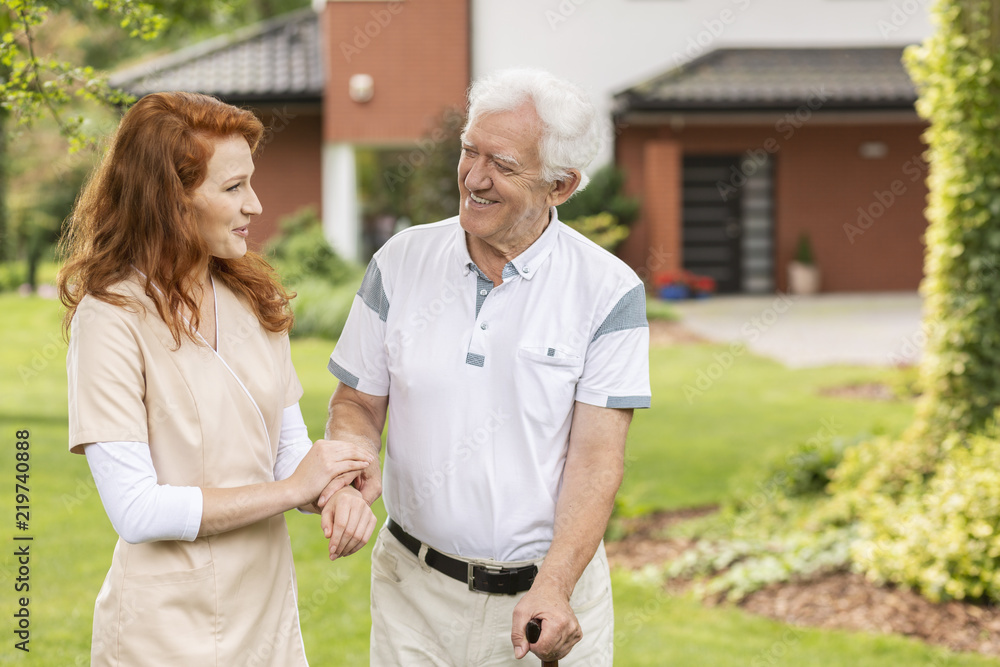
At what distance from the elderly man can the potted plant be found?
50.6ft

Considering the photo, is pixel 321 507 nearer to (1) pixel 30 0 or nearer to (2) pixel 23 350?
(1) pixel 30 0

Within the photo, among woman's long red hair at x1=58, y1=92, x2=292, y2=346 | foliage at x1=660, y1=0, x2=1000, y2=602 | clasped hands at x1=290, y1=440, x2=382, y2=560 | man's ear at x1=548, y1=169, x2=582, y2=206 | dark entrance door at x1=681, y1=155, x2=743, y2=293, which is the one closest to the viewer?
woman's long red hair at x1=58, y1=92, x2=292, y2=346

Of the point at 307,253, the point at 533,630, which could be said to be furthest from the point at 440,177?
the point at 533,630

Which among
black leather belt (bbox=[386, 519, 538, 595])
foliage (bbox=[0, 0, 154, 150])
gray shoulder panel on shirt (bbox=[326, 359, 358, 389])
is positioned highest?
foliage (bbox=[0, 0, 154, 150])

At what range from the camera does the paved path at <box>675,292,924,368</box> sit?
38.6 feet

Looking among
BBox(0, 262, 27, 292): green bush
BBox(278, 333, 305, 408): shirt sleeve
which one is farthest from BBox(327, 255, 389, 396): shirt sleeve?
BBox(0, 262, 27, 292): green bush

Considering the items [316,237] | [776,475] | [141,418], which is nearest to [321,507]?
[141,418]

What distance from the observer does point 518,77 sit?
7.34 feet

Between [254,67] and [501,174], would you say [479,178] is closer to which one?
[501,174]

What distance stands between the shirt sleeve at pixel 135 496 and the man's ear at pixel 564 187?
108 cm

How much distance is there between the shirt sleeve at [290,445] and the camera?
2.28m

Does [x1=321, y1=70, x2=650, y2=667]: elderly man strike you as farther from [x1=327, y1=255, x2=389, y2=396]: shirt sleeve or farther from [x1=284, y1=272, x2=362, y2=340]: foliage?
[x1=284, y1=272, x2=362, y2=340]: foliage

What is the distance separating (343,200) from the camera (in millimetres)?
16672

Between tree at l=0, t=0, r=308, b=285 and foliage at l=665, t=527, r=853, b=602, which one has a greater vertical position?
tree at l=0, t=0, r=308, b=285
